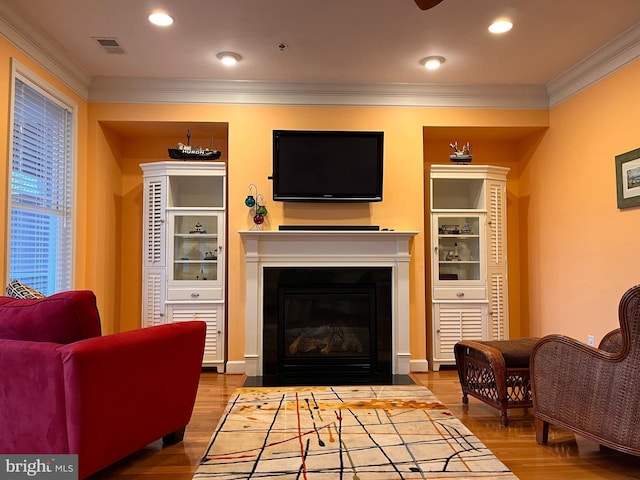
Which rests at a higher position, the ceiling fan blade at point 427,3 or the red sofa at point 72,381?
the ceiling fan blade at point 427,3

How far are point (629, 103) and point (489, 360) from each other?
2223 millimetres

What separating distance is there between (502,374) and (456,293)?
1539 mm

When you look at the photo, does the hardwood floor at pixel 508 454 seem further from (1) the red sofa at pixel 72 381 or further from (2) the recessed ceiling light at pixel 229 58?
(2) the recessed ceiling light at pixel 229 58

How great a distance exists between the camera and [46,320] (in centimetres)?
191

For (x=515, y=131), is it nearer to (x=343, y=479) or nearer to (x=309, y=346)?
(x=309, y=346)

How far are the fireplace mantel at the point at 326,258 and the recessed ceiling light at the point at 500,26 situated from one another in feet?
5.69

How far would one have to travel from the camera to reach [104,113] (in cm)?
412

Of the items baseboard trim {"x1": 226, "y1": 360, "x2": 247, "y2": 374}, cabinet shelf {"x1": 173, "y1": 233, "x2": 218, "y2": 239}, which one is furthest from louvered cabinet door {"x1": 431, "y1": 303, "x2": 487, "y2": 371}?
cabinet shelf {"x1": 173, "y1": 233, "x2": 218, "y2": 239}

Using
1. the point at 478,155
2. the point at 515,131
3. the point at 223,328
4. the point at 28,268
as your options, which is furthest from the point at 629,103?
the point at 28,268

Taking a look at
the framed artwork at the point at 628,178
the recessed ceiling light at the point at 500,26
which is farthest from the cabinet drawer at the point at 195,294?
the framed artwork at the point at 628,178

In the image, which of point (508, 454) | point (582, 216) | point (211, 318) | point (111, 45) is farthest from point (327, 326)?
point (111, 45)

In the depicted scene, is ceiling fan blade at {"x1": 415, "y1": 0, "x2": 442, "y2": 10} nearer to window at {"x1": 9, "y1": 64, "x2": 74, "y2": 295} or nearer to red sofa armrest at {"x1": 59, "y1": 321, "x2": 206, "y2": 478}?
red sofa armrest at {"x1": 59, "y1": 321, "x2": 206, "y2": 478}

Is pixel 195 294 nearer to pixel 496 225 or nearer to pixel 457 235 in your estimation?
pixel 457 235

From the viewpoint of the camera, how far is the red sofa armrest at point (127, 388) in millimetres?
1813
